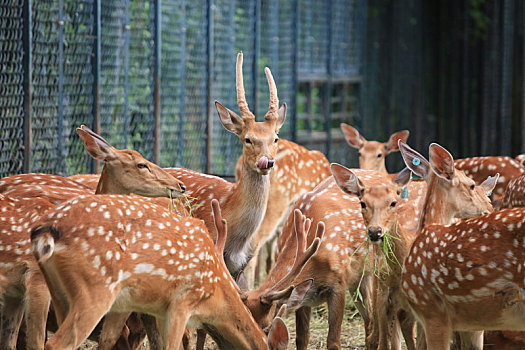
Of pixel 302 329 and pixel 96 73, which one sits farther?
pixel 96 73

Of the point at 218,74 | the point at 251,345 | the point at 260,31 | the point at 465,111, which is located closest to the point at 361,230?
the point at 251,345

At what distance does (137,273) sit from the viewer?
4.26 metres

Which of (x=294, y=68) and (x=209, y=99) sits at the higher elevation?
(x=294, y=68)

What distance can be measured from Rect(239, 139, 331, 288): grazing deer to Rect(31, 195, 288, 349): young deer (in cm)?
257

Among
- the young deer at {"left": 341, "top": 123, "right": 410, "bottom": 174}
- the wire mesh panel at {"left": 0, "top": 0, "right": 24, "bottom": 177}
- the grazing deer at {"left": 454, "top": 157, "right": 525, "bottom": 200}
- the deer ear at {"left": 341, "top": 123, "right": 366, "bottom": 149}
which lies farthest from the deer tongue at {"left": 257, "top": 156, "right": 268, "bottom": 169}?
the deer ear at {"left": 341, "top": 123, "right": 366, "bottom": 149}

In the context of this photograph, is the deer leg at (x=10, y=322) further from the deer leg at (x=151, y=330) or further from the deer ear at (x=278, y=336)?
the deer ear at (x=278, y=336)

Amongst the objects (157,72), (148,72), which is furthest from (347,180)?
(148,72)

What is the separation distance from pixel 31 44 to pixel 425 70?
9.25 meters

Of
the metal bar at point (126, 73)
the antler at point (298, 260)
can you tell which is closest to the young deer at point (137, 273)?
the antler at point (298, 260)

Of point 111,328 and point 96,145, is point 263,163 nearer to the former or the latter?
point 96,145

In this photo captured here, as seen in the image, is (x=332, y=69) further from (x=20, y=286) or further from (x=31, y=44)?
(x=20, y=286)

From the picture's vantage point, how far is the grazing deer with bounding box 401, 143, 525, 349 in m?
4.26

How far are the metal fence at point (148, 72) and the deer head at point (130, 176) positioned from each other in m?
1.47

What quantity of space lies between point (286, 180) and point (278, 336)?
3441 millimetres
